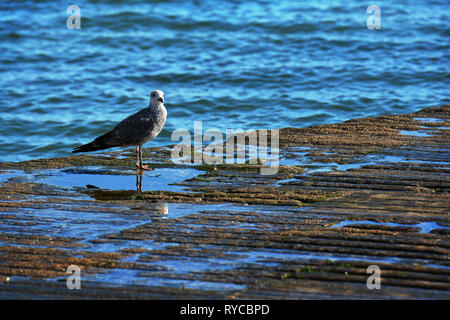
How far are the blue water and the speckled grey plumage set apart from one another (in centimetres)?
626

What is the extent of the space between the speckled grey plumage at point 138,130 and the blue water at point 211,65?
247 inches

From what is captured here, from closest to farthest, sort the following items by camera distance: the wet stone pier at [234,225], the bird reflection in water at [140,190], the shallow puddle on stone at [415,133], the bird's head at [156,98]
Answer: the wet stone pier at [234,225] → the bird reflection in water at [140,190] → the bird's head at [156,98] → the shallow puddle on stone at [415,133]

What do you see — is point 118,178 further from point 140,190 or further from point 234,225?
point 234,225

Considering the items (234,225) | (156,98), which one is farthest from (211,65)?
(234,225)

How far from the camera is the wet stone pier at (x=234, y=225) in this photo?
4.95m

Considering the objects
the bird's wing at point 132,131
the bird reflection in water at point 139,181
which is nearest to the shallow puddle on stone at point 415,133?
the bird's wing at point 132,131

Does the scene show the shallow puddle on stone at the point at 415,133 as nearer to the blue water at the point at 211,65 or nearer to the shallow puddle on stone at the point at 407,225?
the shallow puddle on stone at the point at 407,225

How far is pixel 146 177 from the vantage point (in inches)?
314

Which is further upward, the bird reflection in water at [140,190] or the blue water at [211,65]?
the blue water at [211,65]

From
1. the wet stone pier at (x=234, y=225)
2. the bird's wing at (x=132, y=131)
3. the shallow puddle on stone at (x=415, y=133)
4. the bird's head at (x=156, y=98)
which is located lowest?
the wet stone pier at (x=234, y=225)

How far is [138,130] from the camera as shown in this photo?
8.62 m

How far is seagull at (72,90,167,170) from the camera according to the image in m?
8.61
